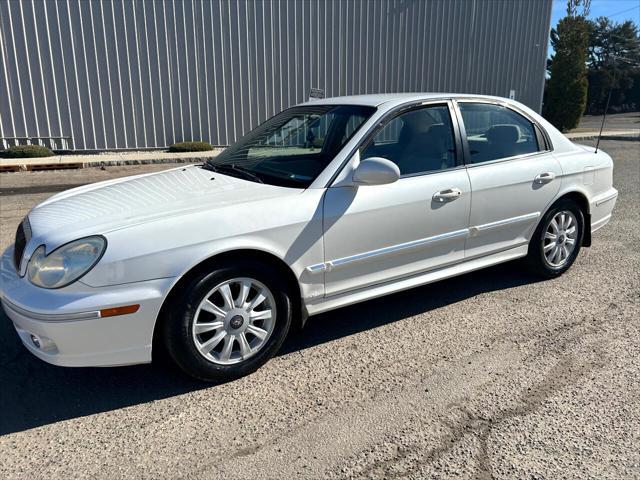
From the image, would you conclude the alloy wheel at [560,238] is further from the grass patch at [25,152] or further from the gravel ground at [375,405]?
the grass patch at [25,152]

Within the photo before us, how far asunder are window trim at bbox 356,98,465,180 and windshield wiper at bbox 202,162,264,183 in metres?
0.62

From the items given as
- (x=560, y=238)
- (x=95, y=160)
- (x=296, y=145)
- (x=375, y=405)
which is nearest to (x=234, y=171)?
(x=296, y=145)

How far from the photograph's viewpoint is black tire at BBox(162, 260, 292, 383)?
2865 millimetres

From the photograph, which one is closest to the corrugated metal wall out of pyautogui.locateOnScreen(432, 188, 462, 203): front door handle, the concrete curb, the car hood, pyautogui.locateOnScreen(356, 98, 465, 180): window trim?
the concrete curb

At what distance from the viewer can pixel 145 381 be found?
124 inches

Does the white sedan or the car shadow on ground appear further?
the car shadow on ground

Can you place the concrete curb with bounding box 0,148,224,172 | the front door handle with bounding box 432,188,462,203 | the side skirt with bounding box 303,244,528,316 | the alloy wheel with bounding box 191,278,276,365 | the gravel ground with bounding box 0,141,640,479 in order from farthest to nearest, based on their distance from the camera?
the concrete curb with bounding box 0,148,224,172 → the front door handle with bounding box 432,188,462,203 → the side skirt with bounding box 303,244,528,316 → the alloy wheel with bounding box 191,278,276,365 → the gravel ground with bounding box 0,141,640,479

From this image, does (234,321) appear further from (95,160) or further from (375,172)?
(95,160)

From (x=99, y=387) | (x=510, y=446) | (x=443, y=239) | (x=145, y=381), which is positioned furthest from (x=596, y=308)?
(x=99, y=387)

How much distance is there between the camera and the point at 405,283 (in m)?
3.77

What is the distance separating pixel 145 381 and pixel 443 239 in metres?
2.22

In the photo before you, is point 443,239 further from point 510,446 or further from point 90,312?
point 90,312

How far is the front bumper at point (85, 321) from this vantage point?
104 inches

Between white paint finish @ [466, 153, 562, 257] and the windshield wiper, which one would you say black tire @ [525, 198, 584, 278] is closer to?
white paint finish @ [466, 153, 562, 257]
